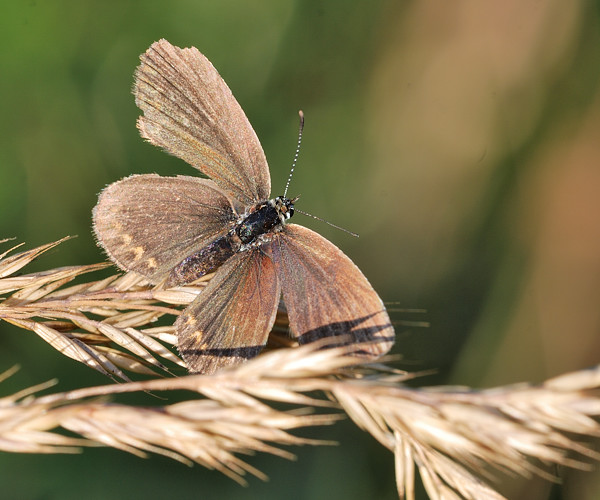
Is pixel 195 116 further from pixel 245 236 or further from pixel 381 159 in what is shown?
pixel 381 159

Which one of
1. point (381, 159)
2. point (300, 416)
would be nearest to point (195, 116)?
point (300, 416)

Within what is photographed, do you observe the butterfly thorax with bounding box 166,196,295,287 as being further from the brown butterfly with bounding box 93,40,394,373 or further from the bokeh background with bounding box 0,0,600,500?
the bokeh background with bounding box 0,0,600,500

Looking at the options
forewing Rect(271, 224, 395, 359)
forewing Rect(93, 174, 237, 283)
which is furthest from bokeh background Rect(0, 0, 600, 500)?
forewing Rect(271, 224, 395, 359)

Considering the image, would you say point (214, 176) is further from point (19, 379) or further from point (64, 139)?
point (19, 379)

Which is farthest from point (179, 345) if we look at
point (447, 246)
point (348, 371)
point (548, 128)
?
point (548, 128)

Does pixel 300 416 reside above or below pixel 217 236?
below

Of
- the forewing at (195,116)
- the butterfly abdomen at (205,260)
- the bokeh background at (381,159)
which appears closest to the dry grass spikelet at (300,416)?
the butterfly abdomen at (205,260)

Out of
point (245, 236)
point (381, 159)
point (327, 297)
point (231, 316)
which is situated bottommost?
point (231, 316)
